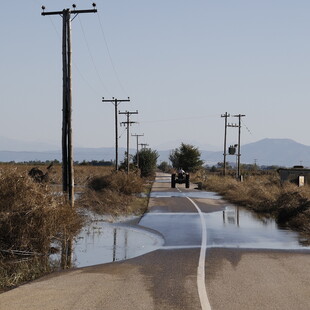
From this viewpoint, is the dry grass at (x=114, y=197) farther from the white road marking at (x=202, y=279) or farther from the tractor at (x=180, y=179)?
the tractor at (x=180, y=179)

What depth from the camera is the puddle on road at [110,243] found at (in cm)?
1386

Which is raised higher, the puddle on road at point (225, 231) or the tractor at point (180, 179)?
the tractor at point (180, 179)

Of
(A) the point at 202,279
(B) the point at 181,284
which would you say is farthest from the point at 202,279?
(B) the point at 181,284

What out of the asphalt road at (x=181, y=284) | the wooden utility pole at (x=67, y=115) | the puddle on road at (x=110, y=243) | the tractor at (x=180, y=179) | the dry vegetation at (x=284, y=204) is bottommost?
the puddle on road at (x=110, y=243)

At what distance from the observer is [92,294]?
9602 mm

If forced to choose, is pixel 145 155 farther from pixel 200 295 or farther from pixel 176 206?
pixel 200 295

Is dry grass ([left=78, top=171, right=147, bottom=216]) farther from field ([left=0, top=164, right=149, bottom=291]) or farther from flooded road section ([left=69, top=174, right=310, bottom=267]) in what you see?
field ([left=0, top=164, right=149, bottom=291])

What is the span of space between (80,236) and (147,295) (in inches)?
329

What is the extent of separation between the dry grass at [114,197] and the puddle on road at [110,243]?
5.03 meters

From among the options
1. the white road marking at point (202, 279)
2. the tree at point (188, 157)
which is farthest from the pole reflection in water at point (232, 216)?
the tree at point (188, 157)

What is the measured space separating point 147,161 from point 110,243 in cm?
7993

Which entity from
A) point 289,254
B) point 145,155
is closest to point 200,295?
point 289,254

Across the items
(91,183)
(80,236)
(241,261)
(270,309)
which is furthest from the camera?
(91,183)

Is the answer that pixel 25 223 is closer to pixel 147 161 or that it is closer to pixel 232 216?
pixel 232 216
